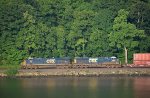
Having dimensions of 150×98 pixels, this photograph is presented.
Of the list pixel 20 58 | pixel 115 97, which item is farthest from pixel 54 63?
pixel 115 97

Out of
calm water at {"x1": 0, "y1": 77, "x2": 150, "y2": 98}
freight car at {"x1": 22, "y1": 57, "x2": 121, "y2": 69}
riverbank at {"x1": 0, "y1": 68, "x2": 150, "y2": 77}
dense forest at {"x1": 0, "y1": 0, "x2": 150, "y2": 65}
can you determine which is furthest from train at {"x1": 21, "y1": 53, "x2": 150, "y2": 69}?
calm water at {"x1": 0, "y1": 77, "x2": 150, "y2": 98}

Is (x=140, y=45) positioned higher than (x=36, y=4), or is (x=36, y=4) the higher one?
(x=36, y=4)

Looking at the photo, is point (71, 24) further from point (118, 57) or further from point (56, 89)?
point (56, 89)

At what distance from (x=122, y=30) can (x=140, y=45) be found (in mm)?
5014

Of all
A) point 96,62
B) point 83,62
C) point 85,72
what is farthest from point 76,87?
point 96,62

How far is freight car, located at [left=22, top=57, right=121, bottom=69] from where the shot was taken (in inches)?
4835

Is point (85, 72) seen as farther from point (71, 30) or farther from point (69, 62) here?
point (71, 30)

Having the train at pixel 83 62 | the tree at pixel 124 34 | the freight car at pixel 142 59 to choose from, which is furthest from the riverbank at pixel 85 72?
the tree at pixel 124 34

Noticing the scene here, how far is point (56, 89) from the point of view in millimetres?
92312

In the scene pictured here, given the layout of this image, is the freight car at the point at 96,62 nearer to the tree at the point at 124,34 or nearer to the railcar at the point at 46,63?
the railcar at the point at 46,63

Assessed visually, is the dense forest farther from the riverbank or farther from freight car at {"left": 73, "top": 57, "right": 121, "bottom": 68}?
the riverbank

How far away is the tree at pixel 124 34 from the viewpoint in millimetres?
126875

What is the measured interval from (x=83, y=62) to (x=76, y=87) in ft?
96.8

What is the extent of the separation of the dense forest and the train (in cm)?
383
